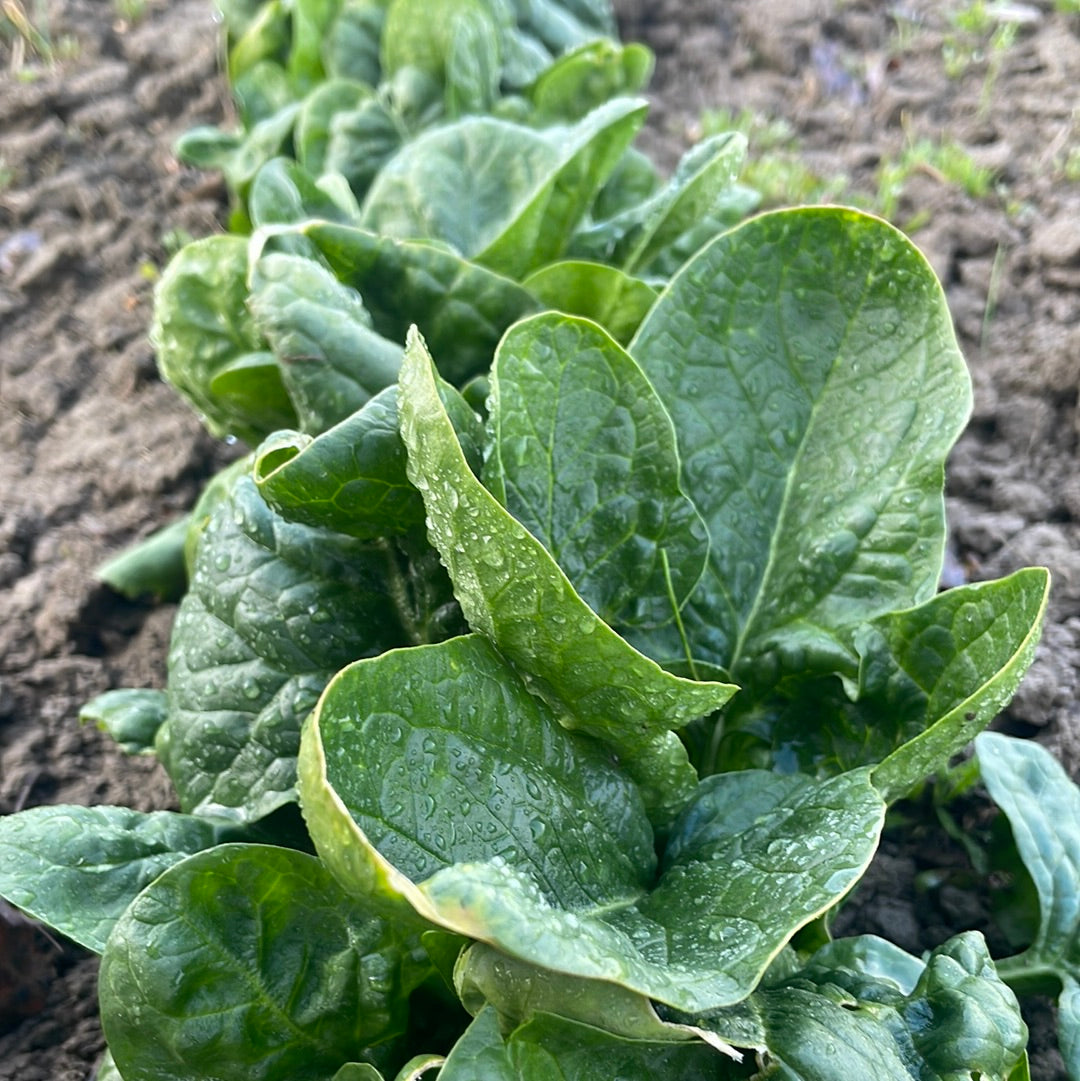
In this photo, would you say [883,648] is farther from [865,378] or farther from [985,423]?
[985,423]

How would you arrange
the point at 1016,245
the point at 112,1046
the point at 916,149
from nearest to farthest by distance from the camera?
1. the point at 112,1046
2. the point at 1016,245
3. the point at 916,149

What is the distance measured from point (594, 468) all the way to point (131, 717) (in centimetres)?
82

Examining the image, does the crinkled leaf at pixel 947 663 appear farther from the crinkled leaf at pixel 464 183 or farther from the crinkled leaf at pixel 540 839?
the crinkled leaf at pixel 464 183

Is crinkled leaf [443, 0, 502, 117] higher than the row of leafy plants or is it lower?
higher

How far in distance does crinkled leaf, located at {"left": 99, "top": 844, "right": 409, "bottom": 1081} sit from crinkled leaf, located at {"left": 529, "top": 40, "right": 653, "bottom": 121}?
6.37 feet

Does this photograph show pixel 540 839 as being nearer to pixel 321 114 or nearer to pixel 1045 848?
pixel 1045 848

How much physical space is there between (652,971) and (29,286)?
266cm

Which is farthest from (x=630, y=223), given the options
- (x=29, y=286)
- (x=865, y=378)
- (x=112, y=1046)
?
(x=29, y=286)

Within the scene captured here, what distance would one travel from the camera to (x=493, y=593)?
1.14m

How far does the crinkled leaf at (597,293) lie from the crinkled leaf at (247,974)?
96 centimetres

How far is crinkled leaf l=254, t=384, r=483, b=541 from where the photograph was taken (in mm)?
1272

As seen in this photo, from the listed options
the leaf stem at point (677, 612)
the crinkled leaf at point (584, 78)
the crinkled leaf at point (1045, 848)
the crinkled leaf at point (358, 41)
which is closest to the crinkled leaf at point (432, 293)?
the leaf stem at point (677, 612)

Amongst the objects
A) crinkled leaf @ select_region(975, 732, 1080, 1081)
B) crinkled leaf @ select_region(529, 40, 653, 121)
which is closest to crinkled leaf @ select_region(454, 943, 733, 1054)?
crinkled leaf @ select_region(975, 732, 1080, 1081)

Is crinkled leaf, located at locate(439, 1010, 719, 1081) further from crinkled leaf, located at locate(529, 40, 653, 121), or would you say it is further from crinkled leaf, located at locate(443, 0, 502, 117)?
crinkled leaf, located at locate(529, 40, 653, 121)
